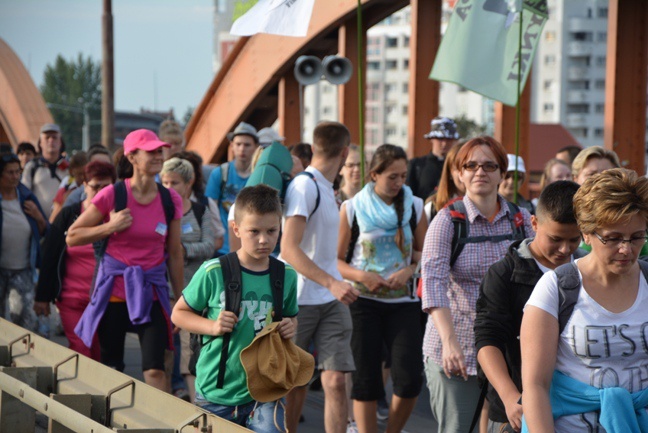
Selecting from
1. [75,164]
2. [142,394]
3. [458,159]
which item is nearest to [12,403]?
[142,394]

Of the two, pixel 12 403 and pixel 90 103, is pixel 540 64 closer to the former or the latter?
pixel 90 103

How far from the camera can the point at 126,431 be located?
4469 millimetres

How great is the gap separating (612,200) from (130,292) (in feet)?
12.9

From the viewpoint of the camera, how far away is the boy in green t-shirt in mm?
5309

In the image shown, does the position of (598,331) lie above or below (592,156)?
below

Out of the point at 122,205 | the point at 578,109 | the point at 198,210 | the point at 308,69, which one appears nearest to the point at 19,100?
the point at 308,69

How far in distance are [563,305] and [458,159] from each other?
82.0 inches

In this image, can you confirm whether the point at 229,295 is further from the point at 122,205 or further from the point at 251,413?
the point at 122,205

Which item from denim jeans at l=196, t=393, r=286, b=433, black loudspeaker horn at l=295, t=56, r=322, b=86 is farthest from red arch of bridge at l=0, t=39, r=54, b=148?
denim jeans at l=196, t=393, r=286, b=433

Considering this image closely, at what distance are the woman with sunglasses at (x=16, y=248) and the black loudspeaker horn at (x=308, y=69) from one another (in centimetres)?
580

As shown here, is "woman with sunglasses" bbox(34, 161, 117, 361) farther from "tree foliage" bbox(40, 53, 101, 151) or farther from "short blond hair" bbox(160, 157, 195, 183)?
"tree foliage" bbox(40, 53, 101, 151)

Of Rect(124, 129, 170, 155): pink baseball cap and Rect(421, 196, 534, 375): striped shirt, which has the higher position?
Rect(124, 129, 170, 155): pink baseball cap

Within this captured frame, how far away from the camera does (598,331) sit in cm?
388

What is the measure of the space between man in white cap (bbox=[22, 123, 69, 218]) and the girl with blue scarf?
6576mm
